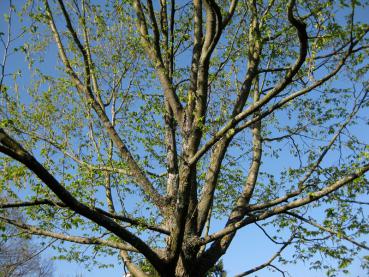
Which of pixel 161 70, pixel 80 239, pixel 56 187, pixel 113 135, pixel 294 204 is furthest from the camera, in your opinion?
pixel 161 70

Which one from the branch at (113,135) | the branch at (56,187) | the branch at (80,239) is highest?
the branch at (113,135)

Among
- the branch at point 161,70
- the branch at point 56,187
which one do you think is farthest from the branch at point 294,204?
the branch at point 161,70

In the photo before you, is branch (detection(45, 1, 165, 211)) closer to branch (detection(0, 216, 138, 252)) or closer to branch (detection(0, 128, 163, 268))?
branch (detection(0, 216, 138, 252))

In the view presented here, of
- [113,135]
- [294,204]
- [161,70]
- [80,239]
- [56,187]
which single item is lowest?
[56,187]

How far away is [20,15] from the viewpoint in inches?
372

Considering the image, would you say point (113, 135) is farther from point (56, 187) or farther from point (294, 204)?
point (294, 204)

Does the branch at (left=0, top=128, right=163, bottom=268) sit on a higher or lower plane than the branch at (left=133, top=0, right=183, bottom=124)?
lower

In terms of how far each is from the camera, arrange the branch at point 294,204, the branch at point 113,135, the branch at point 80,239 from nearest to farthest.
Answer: the branch at point 294,204 → the branch at point 80,239 → the branch at point 113,135

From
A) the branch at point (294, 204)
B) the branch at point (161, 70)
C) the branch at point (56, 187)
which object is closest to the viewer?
the branch at point (56, 187)

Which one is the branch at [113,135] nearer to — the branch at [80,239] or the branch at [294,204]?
the branch at [80,239]

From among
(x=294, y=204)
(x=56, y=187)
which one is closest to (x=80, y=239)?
(x=56, y=187)

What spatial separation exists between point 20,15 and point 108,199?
204 inches

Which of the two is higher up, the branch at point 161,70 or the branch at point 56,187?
the branch at point 161,70

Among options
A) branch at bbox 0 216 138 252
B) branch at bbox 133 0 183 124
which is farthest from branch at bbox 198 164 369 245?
branch at bbox 133 0 183 124
